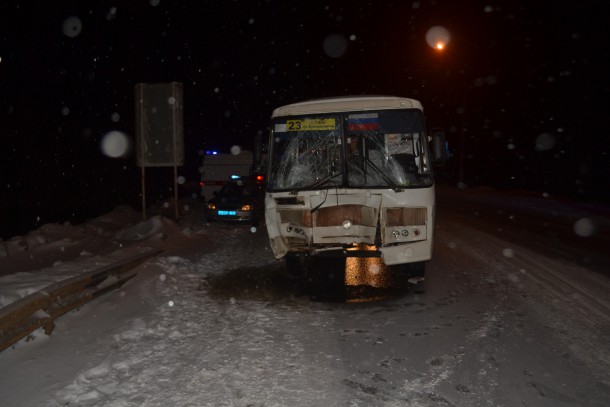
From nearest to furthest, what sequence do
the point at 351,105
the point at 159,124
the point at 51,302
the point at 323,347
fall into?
the point at 323,347 → the point at 51,302 → the point at 351,105 → the point at 159,124

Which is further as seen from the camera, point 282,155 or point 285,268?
point 285,268

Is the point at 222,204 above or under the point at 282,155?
under

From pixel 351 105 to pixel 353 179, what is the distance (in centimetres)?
131

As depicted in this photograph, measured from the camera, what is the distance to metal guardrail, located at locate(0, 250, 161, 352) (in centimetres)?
505

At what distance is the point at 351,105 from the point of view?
28.3 ft

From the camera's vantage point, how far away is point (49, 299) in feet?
19.0

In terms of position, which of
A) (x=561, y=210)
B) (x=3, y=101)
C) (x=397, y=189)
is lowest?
(x=561, y=210)

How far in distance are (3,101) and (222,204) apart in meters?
7.26

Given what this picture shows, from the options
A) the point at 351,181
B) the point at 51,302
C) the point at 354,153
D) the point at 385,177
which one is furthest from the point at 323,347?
the point at 354,153

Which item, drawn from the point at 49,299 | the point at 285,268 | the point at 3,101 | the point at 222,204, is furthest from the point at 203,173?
the point at 49,299

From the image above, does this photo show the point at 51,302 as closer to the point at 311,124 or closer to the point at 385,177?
the point at 311,124

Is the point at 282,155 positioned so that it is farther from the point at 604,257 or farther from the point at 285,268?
the point at 604,257

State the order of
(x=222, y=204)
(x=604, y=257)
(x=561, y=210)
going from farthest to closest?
1. (x=561, y=210)
2. (x=222, y=204)
3. (x=604, y=257)

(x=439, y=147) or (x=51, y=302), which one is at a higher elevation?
(x=439, y=147)
